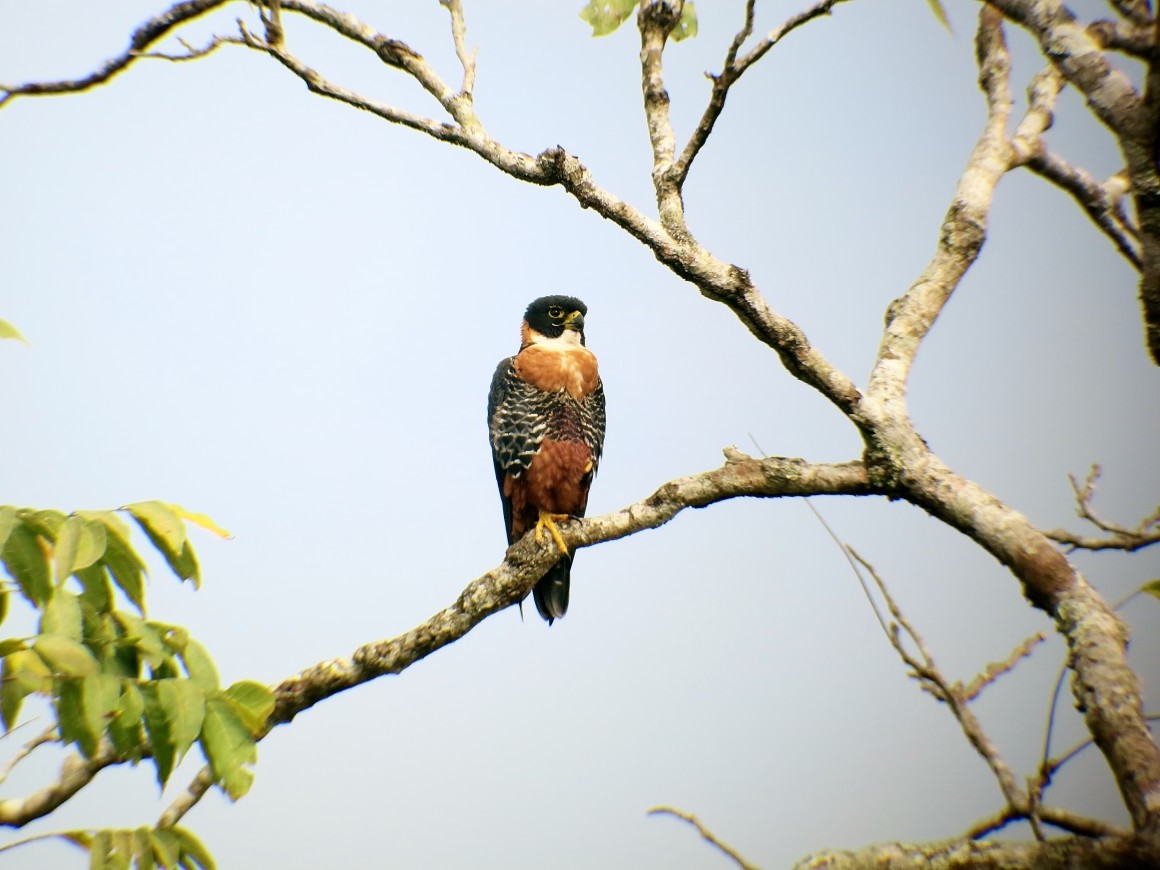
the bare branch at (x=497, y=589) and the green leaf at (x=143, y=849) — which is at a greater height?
the bare branch at (x=497, y=589)

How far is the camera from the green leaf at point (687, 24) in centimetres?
292

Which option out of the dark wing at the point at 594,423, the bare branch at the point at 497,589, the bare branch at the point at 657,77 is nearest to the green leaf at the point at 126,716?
the bare branch at the point at 497,589

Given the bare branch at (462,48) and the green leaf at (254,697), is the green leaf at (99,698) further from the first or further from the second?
the bare branch at (462,48)

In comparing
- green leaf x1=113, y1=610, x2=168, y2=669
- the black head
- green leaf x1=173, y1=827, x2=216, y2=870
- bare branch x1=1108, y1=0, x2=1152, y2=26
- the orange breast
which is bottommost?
green leaf x1=173, y1=827, x2=216, y2=870

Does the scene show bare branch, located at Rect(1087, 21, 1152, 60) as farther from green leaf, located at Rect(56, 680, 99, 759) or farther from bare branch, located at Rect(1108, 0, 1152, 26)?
green leaf, located at Rect(56, 680, 99, 759)

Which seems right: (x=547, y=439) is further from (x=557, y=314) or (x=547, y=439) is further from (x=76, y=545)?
(x=76, y=545)

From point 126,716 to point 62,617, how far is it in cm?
23

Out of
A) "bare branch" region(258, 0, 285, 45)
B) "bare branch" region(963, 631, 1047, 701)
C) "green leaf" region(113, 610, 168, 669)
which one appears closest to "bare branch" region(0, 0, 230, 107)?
"bare branch" region(258, 0, 285, 45)

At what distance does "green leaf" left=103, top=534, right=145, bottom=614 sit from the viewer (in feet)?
5.75

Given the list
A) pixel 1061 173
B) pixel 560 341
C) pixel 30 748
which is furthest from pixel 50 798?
pixel 1061 173

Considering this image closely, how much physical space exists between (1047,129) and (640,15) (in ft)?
4.41

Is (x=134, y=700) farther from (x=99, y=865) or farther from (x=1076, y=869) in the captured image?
(x=1076, y=869)

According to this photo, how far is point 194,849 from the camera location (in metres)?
1.87

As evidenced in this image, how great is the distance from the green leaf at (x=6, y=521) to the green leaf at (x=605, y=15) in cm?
193
